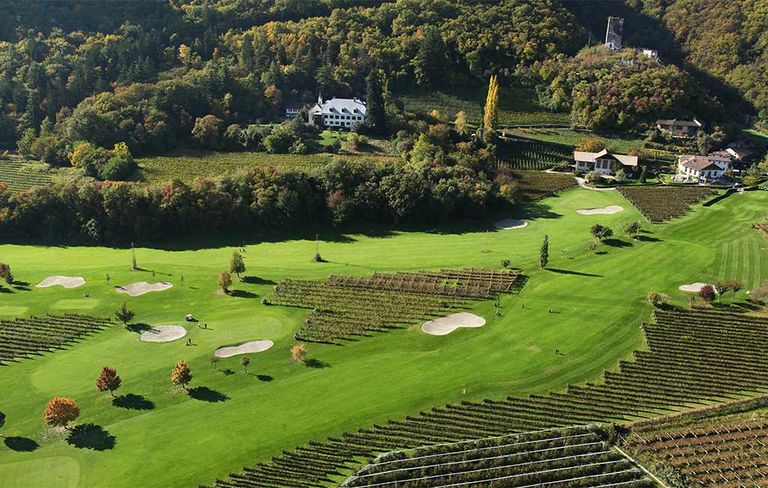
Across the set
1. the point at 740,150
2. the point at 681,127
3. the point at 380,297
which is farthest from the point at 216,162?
the point at 740,150

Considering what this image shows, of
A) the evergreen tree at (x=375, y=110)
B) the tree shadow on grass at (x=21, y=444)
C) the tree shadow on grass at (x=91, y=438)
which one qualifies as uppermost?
the evergreen tree at (x=375, y=110)

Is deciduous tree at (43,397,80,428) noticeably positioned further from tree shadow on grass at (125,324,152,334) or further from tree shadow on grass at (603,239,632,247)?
tree shadow on grass at (603,239,632,247)

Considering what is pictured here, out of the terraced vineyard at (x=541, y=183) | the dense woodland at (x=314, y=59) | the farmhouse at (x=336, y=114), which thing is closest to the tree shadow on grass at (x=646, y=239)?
the terraced vineyard at (x=541, y=183)

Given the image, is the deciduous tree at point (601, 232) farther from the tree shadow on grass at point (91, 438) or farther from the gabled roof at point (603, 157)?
the tree shadow on grass at point (91, 438)

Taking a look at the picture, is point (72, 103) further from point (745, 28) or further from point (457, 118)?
point (745, 28)

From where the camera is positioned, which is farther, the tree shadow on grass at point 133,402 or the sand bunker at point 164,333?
the sand bunker at point 164,333

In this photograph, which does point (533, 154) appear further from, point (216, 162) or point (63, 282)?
point (63, 282)
